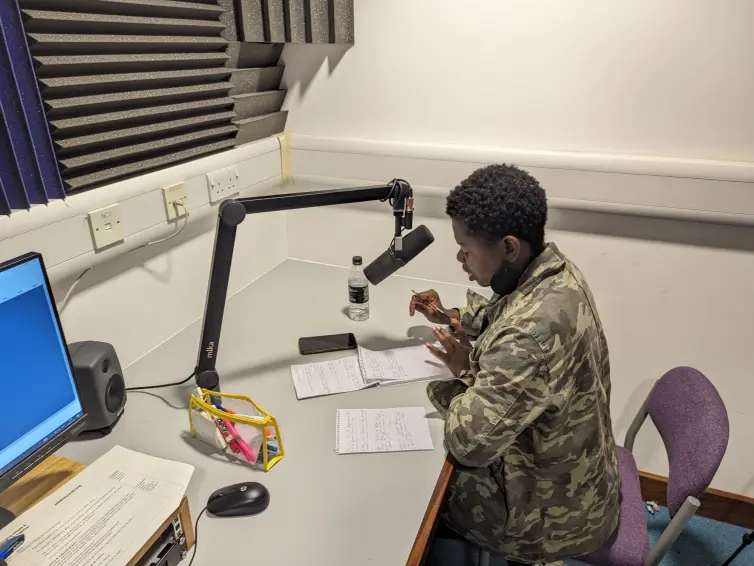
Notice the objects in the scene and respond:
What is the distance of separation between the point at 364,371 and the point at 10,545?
72 cm

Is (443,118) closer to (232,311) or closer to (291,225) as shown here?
(291,225)

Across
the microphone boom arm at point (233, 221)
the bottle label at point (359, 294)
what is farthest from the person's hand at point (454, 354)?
the bottle label at point (359, 294)

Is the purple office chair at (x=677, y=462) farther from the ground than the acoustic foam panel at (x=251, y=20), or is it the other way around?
the acoustic foam panel at (x=251, y=20)

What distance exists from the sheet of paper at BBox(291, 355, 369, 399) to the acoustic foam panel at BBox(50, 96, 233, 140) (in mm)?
671

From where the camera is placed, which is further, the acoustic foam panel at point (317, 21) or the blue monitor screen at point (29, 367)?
the acoustic foam panel at point (317, 21)

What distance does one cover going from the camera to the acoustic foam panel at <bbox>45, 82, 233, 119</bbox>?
3.26 feet

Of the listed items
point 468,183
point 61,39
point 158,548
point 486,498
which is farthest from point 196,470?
point 61,39

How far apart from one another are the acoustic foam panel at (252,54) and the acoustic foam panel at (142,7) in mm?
130

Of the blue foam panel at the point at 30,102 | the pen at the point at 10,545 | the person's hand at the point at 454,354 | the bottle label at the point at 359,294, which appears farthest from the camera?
the bottle label at the point at 359,294

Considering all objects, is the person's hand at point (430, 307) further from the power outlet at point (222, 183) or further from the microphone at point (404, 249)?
the power outlet at point (222, 183)

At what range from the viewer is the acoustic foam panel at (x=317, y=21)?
1.51 m

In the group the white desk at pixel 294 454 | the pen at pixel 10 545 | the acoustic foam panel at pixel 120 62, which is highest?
the acoustic foam panel at pixel 120 62

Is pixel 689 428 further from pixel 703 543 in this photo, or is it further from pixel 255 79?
pixel 255 79

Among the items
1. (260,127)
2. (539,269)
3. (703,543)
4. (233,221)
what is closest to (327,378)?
(233,221)
